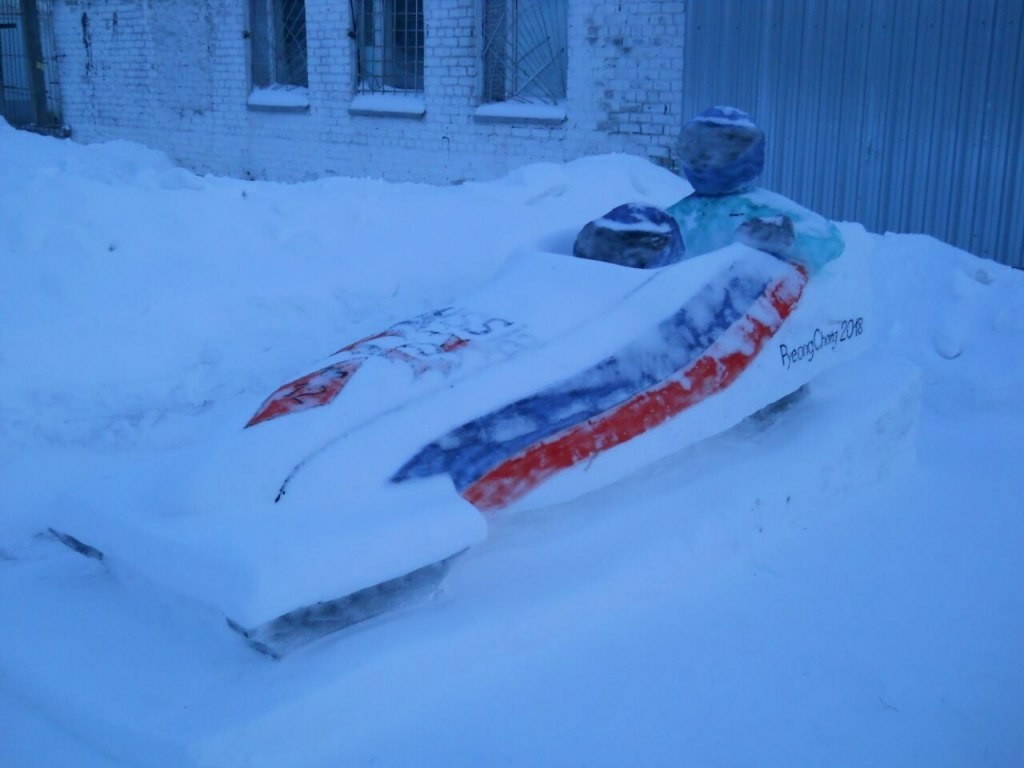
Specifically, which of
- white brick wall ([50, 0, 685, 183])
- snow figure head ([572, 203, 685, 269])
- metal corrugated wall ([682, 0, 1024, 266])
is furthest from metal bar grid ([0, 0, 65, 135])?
snow figure head ([572, 203, 685, 269])

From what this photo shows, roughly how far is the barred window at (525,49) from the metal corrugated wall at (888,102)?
4.32 ft

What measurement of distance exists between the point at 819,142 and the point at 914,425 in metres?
3.17

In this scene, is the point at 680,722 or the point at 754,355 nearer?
the point at 680,722

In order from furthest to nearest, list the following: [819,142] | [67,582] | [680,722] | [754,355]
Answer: [819,142] < [754,355] < [67,582] < [680,722]

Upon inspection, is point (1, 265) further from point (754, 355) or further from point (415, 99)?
point (415, 99)

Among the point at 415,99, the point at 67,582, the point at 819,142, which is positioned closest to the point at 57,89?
the point at 415,99

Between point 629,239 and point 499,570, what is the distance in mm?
1006

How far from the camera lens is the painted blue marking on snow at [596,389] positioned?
6.57 ft

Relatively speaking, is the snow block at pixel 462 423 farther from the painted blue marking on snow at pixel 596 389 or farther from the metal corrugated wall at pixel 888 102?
the metal corrugated wall at pixel 888 102

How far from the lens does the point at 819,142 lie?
5.80 meters

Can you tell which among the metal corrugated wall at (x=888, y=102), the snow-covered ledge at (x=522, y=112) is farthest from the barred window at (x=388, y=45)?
the metal corrugated wall at (x=888, y=102)

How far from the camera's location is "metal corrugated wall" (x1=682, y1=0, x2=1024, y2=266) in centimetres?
518

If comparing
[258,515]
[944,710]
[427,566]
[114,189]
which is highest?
[114,189]

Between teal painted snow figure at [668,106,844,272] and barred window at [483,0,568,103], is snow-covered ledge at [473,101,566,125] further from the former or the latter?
teal painted snow figure at [668,106,844,272]
